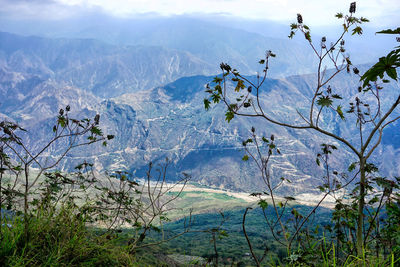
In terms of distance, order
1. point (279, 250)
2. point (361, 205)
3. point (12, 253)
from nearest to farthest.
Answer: point (12, 253)
point (361, 205)
point (279, 250)

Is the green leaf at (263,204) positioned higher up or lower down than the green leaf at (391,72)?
lower down

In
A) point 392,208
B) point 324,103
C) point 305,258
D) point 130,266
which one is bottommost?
point 130,266

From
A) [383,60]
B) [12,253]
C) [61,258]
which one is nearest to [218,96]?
[383,60]

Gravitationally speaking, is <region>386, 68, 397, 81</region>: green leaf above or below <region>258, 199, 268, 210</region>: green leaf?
above

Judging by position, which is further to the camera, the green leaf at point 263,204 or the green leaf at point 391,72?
the green leaf at point 263,204

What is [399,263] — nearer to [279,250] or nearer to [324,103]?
[324,103]

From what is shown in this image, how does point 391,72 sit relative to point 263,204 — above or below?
above

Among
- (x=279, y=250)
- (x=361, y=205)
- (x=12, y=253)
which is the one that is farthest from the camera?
(x=279, y=250)

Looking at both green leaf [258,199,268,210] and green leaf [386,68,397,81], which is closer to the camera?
green leaf [386,68,397,81]

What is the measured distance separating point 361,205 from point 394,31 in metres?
2.23

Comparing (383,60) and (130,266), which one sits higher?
(383,60)

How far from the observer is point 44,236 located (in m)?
3.80

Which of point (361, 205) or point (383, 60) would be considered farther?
point (361, 205)

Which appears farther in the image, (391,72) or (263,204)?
(263,204)
